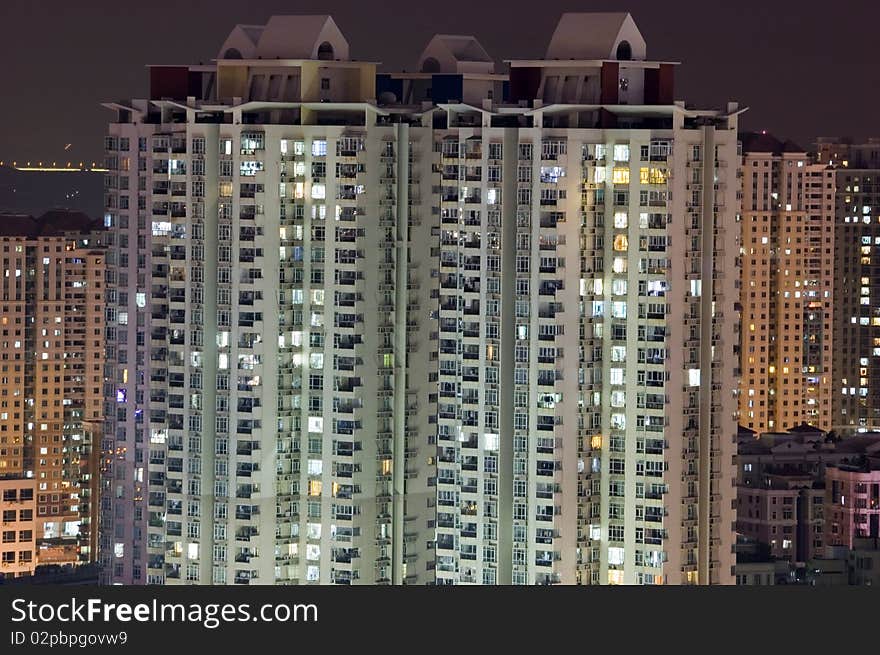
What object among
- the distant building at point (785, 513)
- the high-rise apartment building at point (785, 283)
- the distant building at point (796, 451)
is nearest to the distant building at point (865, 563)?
the distant building at point (785, 513)

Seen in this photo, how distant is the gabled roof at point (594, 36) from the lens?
1289 centimetres

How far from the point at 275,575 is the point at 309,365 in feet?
3.64

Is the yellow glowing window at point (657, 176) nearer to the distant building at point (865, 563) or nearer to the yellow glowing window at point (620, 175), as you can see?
the yellow glowing window at point (620, 175)

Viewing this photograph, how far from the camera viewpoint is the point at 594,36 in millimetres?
12969

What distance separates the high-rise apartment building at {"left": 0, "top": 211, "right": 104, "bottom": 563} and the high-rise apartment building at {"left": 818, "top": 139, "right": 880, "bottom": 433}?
637cm

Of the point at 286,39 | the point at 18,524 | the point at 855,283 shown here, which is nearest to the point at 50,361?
the point at 18,524

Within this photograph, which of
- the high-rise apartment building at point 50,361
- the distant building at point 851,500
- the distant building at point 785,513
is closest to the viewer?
the distant building at point 785,513

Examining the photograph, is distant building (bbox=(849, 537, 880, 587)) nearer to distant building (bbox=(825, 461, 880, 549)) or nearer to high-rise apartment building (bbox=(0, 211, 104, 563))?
distant building (bbox=(825, 461, 880, 549))

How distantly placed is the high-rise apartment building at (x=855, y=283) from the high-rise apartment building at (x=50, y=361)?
6373 millimetres

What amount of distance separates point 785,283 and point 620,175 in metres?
10.9

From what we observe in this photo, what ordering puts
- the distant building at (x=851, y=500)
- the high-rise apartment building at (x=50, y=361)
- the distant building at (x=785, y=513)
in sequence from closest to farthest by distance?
the distant building at (x=785, y=513) → the distant building at (x=851, y=500) → the high-rise apartment building at (x=50, y=361)

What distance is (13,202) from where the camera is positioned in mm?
18406

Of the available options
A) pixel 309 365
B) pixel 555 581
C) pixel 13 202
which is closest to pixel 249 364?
pixel 309 365

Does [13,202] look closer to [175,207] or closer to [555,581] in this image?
[175,207]
